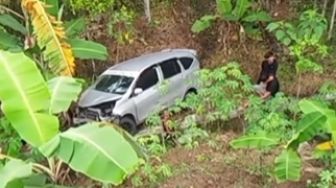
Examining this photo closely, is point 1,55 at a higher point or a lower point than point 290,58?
higher

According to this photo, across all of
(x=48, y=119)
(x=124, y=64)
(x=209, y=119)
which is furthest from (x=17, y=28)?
(x=48, y=119)

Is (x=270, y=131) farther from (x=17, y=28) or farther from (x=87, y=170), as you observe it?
(x=17, y=28)

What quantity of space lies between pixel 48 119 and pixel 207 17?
8.45 m

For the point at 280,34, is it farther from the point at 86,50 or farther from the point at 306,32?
the point at 86,50

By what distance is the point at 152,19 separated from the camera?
1617 centimetres

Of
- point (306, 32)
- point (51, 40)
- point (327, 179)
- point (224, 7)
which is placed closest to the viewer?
point (327, 179)

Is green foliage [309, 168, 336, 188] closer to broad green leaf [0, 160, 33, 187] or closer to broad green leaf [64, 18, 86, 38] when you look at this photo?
broad green leaf [0, 160, 33, 187]

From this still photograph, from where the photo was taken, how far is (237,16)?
14.9 meters

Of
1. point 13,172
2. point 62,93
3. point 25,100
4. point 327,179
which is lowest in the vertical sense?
point 327,179

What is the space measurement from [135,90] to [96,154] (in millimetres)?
5878

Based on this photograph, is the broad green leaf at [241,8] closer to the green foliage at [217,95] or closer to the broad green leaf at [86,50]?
the broad green leaf at [86,50]

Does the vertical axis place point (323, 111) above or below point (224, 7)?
above

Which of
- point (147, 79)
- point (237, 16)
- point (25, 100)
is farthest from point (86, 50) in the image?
point (25, 100)

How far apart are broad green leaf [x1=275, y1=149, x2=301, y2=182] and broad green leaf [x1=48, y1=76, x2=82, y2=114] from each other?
2448 millimetres
